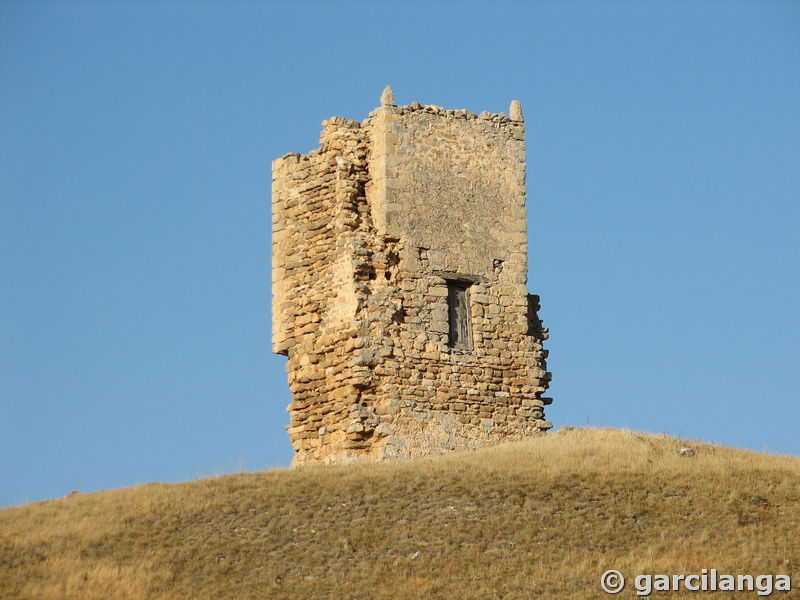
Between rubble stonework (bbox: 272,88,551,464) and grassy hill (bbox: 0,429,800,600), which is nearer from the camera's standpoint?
grassy hill (bbox: 0,429,800,600)

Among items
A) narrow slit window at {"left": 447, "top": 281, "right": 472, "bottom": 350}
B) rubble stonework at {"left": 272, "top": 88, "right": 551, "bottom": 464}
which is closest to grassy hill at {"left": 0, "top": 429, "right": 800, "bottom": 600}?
rubble stonework at {"left": 272, "top": 88, "right": 551, "bottom": 464}

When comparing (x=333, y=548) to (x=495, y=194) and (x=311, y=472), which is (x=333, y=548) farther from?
(x=495, y=194)

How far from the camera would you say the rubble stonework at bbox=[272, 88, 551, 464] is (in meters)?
23.6

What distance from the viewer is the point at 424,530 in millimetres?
19250

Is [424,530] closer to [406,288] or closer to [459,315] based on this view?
[406,288]

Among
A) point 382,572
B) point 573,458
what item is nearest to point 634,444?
point 573,458

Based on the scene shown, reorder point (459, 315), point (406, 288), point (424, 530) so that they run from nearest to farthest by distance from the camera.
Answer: point (424, 530) < point (406, 288) < point (459, 315)

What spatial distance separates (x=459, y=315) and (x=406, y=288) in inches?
42.3

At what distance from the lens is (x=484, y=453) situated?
2248 cm

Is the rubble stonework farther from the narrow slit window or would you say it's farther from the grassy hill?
the grassy hill

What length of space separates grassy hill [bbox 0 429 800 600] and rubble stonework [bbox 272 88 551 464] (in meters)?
1.47

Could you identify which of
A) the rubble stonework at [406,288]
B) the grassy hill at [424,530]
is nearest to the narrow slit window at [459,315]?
the rubble stonework at [406,288]

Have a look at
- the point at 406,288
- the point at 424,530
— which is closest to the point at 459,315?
the point at 406,288

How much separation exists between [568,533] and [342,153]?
825 centimetres
